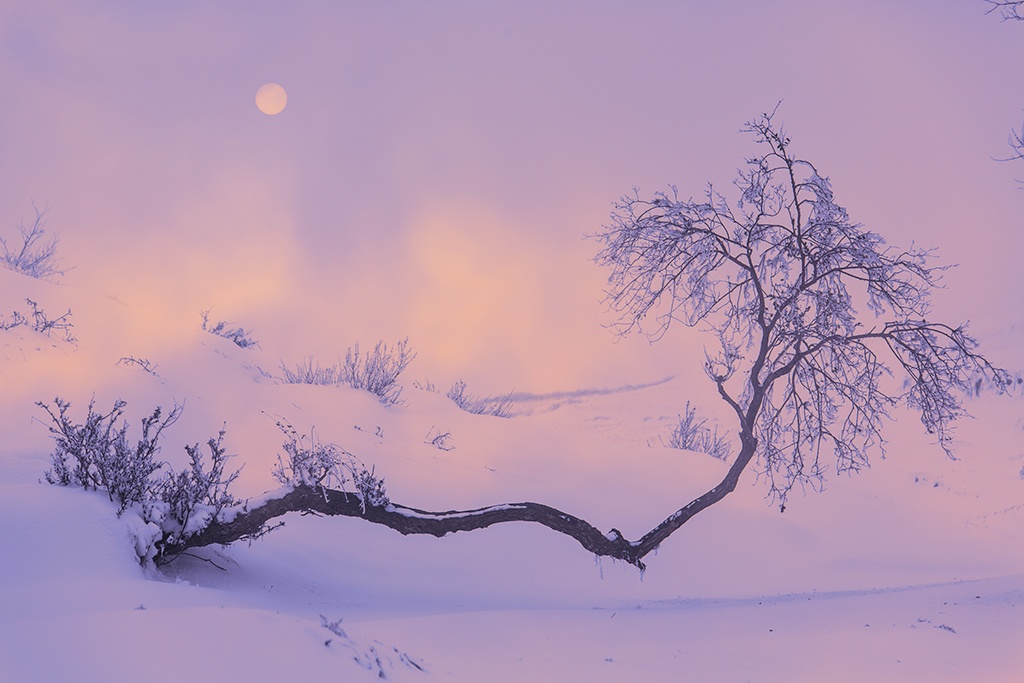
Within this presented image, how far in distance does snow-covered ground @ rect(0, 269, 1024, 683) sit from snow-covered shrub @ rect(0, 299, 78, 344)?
192 mm

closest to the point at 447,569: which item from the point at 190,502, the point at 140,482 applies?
the point at 190,502

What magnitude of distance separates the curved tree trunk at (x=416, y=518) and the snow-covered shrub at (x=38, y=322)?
274 inches

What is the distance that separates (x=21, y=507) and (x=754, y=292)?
688 cm

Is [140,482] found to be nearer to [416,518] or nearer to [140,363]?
[416,518]

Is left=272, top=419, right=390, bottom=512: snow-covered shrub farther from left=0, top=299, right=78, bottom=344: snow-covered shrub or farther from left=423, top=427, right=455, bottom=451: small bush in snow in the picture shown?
left=0, top=299, right=78, bottom=344: snow-covered shrub

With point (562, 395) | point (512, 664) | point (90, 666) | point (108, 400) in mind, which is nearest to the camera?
point (90, 666)

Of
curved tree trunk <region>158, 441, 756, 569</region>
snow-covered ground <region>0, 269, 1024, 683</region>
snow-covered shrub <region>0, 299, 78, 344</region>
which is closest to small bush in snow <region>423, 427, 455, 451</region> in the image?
snow-covered ground <region>0, 269, 1024, 683</region>

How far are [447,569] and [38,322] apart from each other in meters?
7.97

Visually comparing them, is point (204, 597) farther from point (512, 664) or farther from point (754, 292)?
point (754, 292)

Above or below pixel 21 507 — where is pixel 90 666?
below

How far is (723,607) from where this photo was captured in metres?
7.61

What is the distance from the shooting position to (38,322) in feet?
38.2

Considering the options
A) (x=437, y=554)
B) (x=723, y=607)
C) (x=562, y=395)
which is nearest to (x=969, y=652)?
(x=723, y=607)

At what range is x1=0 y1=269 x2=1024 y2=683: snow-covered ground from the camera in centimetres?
381
